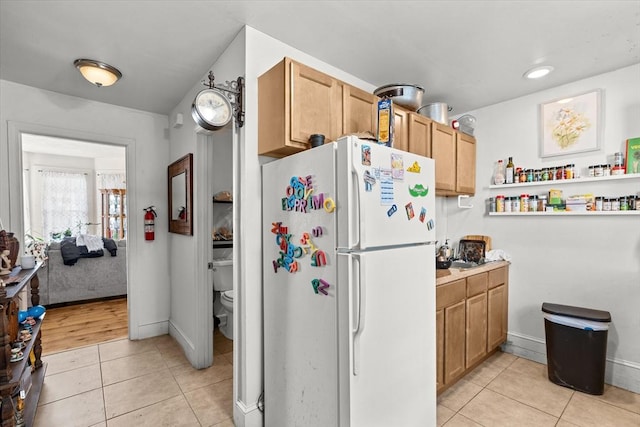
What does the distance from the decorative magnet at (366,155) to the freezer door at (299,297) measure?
15cm

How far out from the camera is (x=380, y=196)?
1474 mm

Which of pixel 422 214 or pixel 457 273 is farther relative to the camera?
Answer: pixel 457 273

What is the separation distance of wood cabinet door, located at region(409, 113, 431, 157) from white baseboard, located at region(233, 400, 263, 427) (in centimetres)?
217

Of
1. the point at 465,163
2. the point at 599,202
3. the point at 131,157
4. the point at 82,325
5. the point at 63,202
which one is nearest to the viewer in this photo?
the point at 599,202

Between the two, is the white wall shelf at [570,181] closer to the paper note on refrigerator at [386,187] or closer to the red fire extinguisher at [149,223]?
the paper note on refrigerator at [386,187]

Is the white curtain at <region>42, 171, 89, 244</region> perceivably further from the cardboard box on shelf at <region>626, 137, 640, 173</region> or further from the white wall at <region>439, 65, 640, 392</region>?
the cardboard box on shelf at <region>626, 137, 640, 173</region>

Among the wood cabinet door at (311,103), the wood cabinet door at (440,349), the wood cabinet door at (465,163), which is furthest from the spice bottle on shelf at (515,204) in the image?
the wood cabinet door at (311,103)

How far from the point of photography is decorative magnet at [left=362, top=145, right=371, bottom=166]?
1402 millimetres

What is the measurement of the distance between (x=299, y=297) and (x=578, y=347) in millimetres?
2244

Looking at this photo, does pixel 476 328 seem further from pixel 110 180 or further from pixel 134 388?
pixel 110 180

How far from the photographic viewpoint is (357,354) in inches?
53.2

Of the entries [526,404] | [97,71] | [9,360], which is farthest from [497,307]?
[97,71]

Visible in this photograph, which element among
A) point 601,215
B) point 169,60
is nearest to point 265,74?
point 169,60

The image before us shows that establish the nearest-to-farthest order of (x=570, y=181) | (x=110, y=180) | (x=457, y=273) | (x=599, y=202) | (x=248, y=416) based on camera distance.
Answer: (x=248, y=416), (x=457, y=273), (x=599, y=202), (x=570, y=181), (x=110, y=180)
